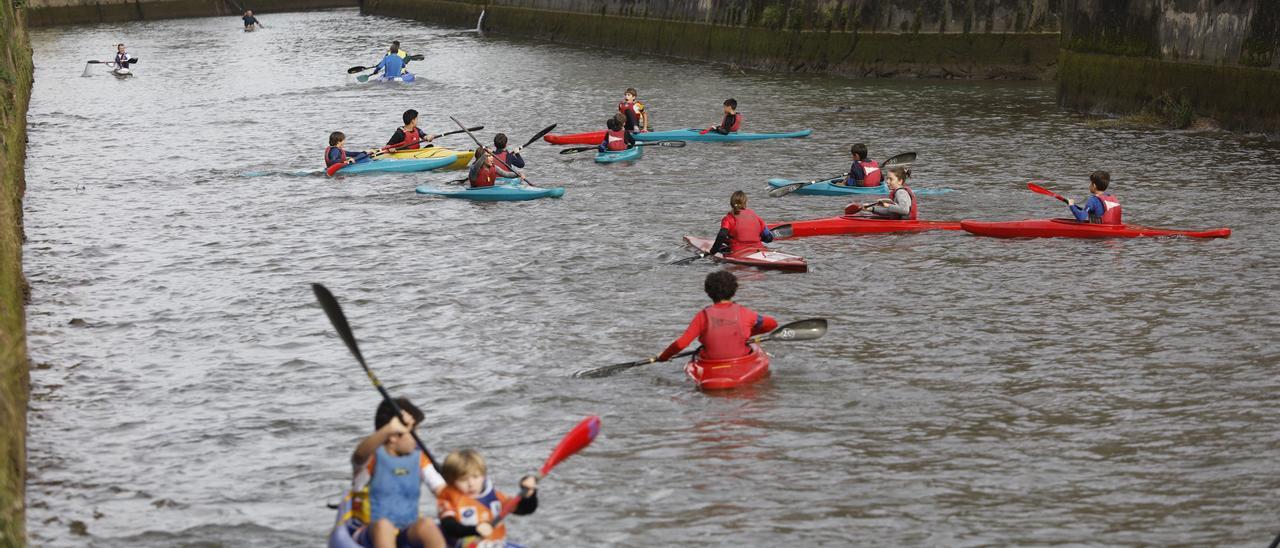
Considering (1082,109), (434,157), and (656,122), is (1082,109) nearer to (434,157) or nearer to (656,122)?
(656,122)

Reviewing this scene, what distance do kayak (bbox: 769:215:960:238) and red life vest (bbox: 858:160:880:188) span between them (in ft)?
7.35

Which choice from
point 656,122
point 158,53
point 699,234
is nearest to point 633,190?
point 699,234

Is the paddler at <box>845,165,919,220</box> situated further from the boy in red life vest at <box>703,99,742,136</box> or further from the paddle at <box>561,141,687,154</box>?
the boy in red life vest at <box>703,99,742,136</box>

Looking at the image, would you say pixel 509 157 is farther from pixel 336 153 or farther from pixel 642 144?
pixel 642 144

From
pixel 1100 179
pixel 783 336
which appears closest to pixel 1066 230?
pixel 1100 179

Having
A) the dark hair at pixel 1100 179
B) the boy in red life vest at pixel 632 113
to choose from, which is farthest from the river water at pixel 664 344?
the boy in red life vest at pixel 632 113

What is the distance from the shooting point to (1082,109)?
31.5 m

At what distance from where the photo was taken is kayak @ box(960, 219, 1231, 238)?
19.1m

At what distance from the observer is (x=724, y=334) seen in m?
12.9

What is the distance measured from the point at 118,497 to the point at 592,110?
24.8 meters

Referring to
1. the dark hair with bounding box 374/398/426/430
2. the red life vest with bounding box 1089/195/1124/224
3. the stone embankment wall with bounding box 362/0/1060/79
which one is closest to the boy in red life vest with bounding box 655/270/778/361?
the dark hair with bounding box 374/398/426/430

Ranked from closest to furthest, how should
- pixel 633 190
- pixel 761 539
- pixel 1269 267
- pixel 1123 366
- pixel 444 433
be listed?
pixel 761 539 → pixel 444 433 → pixel 1123 366 → pixel 1269 267 → pixel 633 190

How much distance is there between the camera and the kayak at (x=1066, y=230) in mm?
19084

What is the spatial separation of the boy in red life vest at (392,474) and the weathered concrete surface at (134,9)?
65.2 meters
